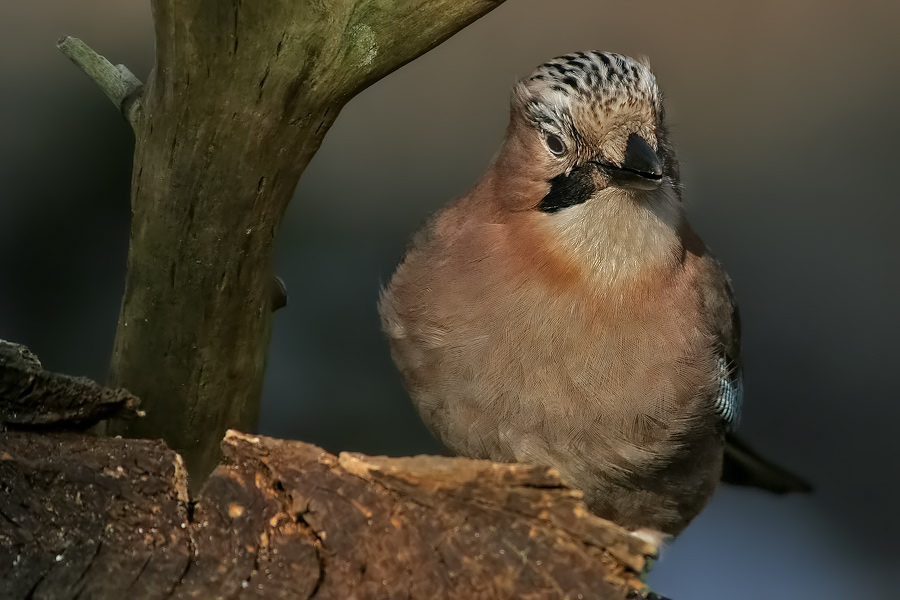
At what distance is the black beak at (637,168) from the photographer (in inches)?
65.4

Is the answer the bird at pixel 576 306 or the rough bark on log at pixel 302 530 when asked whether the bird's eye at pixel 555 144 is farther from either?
the rough bark on log at pixel 302 530

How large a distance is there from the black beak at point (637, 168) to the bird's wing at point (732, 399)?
0.47 meters

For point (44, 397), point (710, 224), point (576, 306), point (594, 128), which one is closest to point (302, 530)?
point (44, 397)

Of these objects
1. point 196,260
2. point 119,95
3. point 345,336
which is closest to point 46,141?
point 345,336

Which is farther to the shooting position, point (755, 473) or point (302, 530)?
point (755, 473)

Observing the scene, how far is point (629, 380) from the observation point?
6.15ft

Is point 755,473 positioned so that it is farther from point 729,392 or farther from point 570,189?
point 570,189

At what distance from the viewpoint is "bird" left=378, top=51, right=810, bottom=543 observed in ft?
5.91

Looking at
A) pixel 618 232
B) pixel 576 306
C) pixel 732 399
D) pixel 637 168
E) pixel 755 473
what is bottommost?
pixel 755 473

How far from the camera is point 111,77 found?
1736mm

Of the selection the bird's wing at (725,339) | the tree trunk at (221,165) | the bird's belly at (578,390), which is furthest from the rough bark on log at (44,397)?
the bird's wing at (725,339)

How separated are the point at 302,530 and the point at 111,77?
36.9 inches

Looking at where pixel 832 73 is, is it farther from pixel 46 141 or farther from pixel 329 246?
pixel 46 141

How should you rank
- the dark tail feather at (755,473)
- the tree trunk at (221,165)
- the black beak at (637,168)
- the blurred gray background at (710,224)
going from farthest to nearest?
the blurred gray background at (710,224)
the dark tail feather at (755,473)
the black beak at (637,168)
the tree trunk at (221,165)
